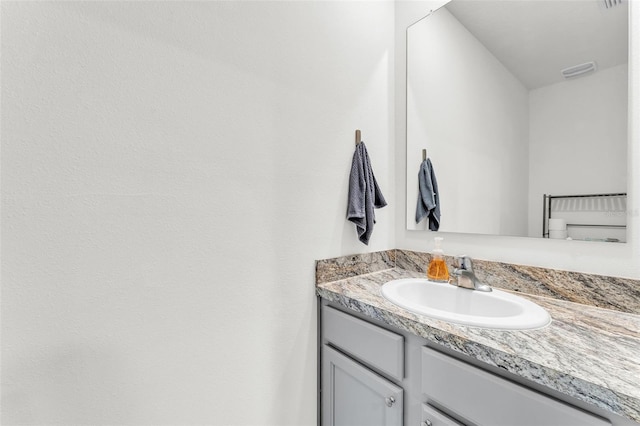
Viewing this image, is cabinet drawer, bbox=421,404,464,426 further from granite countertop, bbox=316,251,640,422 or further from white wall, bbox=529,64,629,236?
white wall, bbox=529,64,629,236

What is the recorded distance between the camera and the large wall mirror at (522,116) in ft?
2.90

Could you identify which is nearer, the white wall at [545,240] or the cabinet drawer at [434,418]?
the cabinet drawer at [434,418]

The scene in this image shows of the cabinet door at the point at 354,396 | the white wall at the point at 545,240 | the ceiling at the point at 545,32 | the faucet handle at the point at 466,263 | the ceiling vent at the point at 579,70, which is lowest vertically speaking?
the cabinet door at the point at 354,396

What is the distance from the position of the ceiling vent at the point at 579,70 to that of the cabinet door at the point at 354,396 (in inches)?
48.4

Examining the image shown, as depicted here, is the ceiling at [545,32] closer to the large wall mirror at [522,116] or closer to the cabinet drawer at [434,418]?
the large wall mirror at [522,116]

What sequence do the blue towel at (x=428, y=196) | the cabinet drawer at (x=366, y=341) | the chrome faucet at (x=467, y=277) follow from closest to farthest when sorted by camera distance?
1. the cabinet drawer at (x=366, y=341)
2. the chrome faucet at (x=467, y=277)
3. the blue towel at (x=428, y=196)

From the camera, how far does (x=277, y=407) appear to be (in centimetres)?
102

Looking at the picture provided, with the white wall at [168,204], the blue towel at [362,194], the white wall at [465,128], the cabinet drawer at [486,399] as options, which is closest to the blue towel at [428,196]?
the white wall at [465,128]

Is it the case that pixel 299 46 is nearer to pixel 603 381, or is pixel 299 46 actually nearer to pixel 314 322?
pixel 314 322

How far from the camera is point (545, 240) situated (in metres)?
1.01

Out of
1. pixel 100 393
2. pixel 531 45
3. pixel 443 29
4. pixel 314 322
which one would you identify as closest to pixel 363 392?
pixel 314 322

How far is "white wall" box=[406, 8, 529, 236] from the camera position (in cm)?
109

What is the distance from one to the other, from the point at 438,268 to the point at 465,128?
0.65 m

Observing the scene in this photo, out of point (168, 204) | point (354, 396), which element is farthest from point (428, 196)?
point (168, 204)
